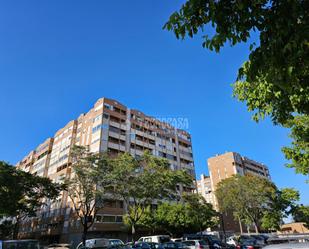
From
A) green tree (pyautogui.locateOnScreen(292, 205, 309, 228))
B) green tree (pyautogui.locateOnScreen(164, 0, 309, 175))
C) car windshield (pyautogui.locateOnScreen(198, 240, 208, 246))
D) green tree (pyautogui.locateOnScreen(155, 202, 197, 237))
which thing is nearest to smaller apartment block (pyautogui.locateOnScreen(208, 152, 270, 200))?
green tree (pyautogui.locateOnScreen(292, 205, 309, 228))

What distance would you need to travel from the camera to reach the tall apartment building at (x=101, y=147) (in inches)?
1666

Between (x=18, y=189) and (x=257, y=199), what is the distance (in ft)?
112

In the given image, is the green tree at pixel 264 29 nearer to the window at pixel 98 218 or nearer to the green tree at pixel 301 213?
the window at pixel 98 218

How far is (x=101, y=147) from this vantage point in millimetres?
45844

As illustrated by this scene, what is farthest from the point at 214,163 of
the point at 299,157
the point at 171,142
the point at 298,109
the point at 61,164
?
the point at 298,109

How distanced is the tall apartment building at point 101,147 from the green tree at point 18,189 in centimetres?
693

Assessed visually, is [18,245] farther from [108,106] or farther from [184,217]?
[108,106]

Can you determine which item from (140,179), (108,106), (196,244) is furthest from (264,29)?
(108,106)

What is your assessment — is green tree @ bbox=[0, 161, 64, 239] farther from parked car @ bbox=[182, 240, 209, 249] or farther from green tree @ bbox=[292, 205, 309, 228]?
green tree @ bbox=[292, 205, 309, 228]

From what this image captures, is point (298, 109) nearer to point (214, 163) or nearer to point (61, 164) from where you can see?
point (61, 164)

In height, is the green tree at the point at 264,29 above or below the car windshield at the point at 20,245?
above

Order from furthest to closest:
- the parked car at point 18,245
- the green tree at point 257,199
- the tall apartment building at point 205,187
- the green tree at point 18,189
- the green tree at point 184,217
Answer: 1. the tall apartment building at point 205,187
2. the green tree at point 257,199
3. the green tree at point 184,217
4. the green tree at point 18,189
5. the parked car at point 18,245

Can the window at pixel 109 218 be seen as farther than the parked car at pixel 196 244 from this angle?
Yes

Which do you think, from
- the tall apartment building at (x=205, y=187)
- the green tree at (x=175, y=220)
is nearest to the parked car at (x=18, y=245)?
the green tree at (x=175, y=220)
